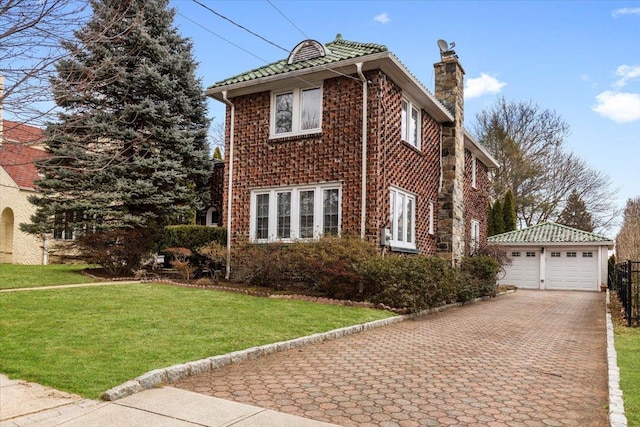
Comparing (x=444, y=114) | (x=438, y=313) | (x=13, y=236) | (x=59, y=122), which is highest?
(x=444, y=114)

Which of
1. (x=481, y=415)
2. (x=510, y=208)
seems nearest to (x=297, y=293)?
(x=481, y=415)

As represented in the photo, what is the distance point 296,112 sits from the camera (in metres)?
14.9

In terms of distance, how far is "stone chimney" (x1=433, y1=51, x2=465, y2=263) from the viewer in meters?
17.3

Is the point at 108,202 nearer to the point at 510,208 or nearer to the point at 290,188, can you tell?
the point at 290,188

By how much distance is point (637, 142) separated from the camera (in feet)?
80.7

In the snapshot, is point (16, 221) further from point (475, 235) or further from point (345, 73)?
point (475, 235)

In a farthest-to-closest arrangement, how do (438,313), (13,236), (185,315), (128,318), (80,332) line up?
1. (13,236)
2. (438,313)
3. (185,315)
4. (128,318)
5. (80,332)

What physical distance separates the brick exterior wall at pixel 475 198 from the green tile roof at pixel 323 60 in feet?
28.8

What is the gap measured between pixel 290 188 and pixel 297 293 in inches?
130

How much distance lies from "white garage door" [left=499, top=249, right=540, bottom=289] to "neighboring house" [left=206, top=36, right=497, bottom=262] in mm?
11939

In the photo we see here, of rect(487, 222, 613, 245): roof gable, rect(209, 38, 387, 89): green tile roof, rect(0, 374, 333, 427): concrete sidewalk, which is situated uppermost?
rect(209, 38, 387, 89): green tile roof

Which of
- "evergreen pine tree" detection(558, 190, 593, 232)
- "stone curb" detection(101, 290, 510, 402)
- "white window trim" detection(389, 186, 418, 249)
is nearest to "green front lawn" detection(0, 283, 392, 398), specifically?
"stone curb" detection(101, 290, 510, 402)

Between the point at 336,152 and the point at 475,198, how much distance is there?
11472 millimetres

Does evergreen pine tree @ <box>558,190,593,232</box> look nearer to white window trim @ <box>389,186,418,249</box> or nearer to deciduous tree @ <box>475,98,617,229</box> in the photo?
deciduous tree @ <box>475,98,617,229</box>
